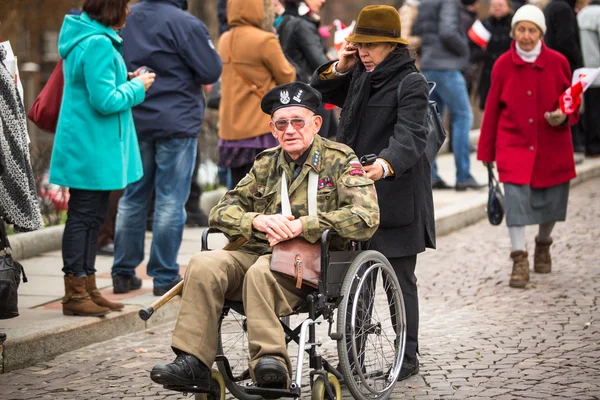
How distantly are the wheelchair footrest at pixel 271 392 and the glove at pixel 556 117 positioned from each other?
392cm

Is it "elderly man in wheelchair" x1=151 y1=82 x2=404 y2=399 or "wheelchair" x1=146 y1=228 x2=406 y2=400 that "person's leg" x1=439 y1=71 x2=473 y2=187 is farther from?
"elderly man in wheelchair" x1=151 y1=82 x2=404 y2=399

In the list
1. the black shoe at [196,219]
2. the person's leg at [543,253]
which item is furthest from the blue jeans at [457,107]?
the person's leg at [543,253]

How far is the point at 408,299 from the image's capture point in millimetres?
5797

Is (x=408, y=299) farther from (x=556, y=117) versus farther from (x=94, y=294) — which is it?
(x=556, y=117)

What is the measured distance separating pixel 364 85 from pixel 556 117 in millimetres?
2747

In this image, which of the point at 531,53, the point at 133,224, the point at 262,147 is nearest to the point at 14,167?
the point at 133,224

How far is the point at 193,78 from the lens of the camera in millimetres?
7676

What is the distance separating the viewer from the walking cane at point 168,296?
4.69m

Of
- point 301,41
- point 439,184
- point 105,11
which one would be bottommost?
point 439,184

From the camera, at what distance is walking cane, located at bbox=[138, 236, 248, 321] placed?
4.69 m

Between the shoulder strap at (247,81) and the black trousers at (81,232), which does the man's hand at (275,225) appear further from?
the shoulder strap at (247,81)

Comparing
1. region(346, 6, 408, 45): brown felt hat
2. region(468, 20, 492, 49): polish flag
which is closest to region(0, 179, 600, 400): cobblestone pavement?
region(346, 6, 408, 45): brown felt hat

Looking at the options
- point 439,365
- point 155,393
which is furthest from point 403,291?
point 155,393

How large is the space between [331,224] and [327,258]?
0.50 feet
